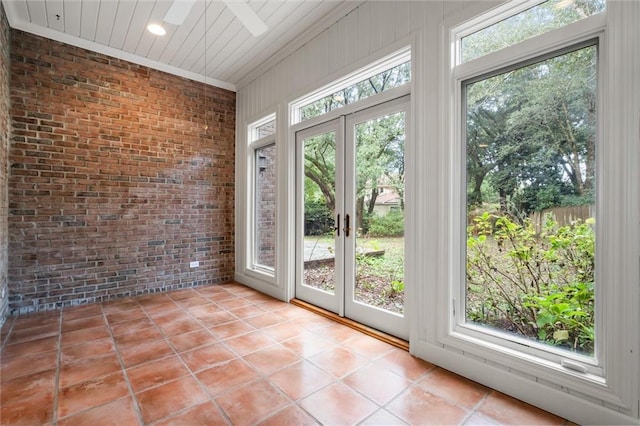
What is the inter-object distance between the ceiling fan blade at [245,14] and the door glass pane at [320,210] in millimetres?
1330

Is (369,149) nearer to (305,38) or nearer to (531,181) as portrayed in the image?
(531,181)

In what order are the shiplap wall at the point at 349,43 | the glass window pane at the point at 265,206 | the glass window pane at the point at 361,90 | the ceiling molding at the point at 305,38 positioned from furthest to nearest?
the glass window pane at the point at 265,206 < the ceiling molding at the point at 305,38 < the glass window pane at the point at 361,90 < the shiplap wall at the point at 349,43

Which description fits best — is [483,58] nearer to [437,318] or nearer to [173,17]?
[437,318]

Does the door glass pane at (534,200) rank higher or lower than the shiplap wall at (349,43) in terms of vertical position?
lower

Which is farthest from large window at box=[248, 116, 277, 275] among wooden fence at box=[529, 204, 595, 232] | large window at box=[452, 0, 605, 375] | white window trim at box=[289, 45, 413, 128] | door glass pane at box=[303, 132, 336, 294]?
wooden fence at box=[529, 204, 595, 232]

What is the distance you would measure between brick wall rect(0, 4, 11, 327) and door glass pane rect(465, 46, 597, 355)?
4.33 meters

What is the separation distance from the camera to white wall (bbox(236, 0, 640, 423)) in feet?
5.36

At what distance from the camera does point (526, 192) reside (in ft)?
6.73

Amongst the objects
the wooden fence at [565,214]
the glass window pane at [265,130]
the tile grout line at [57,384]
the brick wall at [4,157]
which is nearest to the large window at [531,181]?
the wooden fence at [565,214]

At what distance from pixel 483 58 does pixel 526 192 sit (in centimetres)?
97

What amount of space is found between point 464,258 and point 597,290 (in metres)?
0.76

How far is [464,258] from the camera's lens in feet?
7.65

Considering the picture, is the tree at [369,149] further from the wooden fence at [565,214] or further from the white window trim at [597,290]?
the wooden fence at [565,214]

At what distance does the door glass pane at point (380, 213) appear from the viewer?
2.84m
